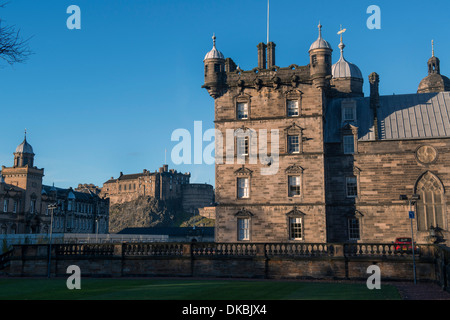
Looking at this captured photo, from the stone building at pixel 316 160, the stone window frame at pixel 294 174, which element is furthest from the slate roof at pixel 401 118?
the stone window frame at pixel 294 174

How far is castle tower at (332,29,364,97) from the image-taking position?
52062 mm

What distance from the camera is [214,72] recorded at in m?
42.9

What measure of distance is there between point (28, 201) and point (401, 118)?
211 ft

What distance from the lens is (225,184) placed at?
1639 inches

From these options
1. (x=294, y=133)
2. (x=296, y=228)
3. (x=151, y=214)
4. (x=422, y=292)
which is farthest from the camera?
(x=151, y=214)

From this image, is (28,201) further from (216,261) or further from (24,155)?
(216,261)

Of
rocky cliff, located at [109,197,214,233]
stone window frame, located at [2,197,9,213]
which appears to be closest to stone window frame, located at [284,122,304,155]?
stone window frame, located at [2,197,9,213]

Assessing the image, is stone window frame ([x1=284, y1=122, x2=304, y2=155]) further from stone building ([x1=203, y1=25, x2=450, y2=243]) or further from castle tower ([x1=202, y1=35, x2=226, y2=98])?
castle tower ([x1=202, y1=35, x2=226, y2=98])

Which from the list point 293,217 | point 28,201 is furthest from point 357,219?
point 28,201

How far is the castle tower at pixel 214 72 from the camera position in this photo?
140 feet

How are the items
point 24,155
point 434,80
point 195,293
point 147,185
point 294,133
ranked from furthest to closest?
point 147,185, point 24,155, point 434,80, point 294,133, point 195,293

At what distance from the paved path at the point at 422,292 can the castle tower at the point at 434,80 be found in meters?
52.6

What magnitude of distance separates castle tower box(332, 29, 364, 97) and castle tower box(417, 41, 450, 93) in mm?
22306
